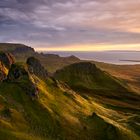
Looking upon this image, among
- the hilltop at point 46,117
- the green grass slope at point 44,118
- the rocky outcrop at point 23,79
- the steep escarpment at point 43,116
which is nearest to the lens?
the green grass slope at point 44,118

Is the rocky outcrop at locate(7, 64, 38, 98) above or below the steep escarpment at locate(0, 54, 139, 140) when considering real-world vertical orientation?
above

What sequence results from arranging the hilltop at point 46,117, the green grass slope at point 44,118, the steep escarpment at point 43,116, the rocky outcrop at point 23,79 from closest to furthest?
the green grass slope at point 44,118, the steep escarpment at point 43,116, the hilltop at point 46,117, the rocky outcrop at point 23,79

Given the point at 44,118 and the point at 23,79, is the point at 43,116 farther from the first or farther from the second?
the point at 23,79

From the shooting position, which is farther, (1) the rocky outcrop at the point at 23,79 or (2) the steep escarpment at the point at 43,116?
(1) the rocky outcrop at the point at 23,79

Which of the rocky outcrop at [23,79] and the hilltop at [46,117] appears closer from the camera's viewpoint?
the hilltop at [46,117]

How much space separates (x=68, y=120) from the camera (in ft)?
370

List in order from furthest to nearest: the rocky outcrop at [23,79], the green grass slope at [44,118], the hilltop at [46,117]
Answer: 1. the rocky outcrop at [23,79]
2. the hilltop at [46,117]
3. the green grass slope at [44,118]

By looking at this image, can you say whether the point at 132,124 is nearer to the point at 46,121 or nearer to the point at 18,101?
the point at 46,121

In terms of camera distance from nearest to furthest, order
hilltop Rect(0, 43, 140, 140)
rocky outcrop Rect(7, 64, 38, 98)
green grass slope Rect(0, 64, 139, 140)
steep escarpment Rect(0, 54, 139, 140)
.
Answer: green grass slope Rect(0, 64, 139, 140), steep escarpment Rect(0, 54, 139, 140), hilltop Rect(0, 43, 140, 140), rocky outcrop Rect(7, 64, 38, 98)

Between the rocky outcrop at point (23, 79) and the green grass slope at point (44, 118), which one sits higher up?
the rocky outcrop at point (23, 79)

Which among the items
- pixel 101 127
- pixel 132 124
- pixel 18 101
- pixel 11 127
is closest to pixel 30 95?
pixel 18 101

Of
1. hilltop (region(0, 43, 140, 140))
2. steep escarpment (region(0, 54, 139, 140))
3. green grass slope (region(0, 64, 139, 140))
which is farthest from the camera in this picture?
hilltop (region(0, 43, 140, 140))

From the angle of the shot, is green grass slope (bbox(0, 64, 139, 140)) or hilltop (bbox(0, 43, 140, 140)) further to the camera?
hilltop (bbox(0, 43, 140, 140))

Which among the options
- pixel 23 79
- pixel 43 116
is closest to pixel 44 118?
pixel 43 116
